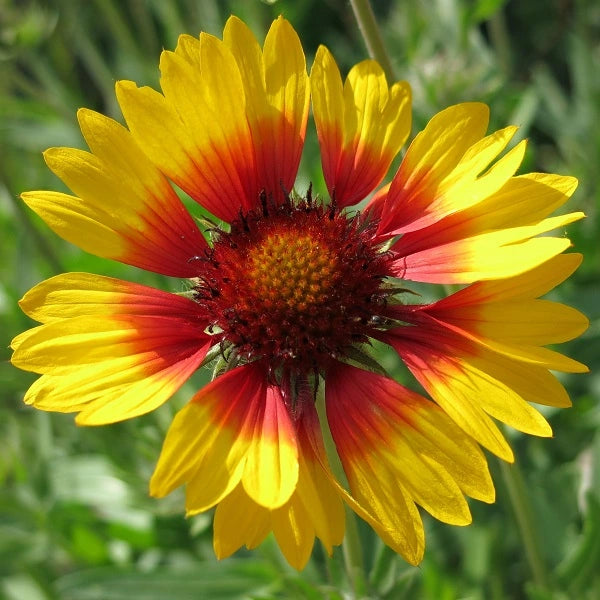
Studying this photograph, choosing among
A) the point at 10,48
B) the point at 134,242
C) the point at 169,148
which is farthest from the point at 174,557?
the point at 10,48

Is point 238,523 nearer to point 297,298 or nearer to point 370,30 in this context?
point 297,298

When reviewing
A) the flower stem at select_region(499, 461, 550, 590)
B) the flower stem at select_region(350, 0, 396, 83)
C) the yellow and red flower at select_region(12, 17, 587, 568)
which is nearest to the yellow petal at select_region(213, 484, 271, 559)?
the yellow and red flower at select_region(12, 17, 587, 568)

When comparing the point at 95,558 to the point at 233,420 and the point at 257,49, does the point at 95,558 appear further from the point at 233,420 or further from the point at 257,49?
the point at 257,49

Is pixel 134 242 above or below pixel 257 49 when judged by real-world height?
below

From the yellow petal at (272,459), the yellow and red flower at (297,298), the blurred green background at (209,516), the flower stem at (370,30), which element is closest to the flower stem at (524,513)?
the blurred green background at (209,516)

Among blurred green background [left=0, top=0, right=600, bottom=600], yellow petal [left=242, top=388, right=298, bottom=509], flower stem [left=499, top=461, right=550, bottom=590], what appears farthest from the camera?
blurred green background [left=0, top=0, right=600, bottom=600]

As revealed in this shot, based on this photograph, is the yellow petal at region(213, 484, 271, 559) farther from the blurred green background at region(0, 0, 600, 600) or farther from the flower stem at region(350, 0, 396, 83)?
the flower stem at region(350, 0, 396, 83)

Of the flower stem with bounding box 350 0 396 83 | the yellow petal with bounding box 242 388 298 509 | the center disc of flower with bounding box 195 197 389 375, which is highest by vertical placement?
the flower stem with bounding box 350 0 396 83

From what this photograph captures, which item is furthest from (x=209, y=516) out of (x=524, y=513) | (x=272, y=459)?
(x=272, y=459)
